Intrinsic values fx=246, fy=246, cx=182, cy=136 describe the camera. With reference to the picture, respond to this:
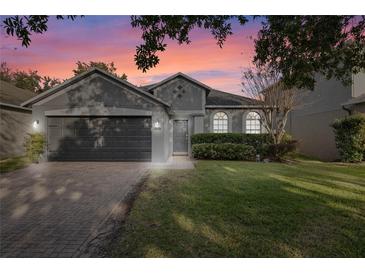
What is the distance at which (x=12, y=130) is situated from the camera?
1584cm

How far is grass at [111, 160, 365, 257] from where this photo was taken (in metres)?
3.79

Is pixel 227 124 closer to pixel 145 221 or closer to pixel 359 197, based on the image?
pixel 359 197

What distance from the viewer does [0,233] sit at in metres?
4.43

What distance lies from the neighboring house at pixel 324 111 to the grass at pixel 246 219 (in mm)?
7597

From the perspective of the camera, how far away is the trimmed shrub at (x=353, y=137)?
40.5ft

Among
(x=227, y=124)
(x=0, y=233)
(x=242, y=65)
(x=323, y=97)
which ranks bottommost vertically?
(x=0, y=233)

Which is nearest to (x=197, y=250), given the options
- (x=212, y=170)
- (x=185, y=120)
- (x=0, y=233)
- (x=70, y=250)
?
(x=70, y=250)

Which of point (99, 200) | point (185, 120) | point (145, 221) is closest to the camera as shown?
point (145, 221)

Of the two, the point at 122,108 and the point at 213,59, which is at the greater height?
the point at 213,59

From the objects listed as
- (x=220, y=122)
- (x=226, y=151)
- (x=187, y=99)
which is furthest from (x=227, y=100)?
(x=226, y=151)

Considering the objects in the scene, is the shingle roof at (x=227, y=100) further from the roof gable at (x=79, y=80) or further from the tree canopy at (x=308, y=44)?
the tree canopy at (x=308, y=44)

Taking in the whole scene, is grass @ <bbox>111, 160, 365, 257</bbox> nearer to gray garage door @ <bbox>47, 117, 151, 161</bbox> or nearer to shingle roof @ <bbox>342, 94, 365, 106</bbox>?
gray garage door @ <bbox>47, 117, 151, 161</bbox>

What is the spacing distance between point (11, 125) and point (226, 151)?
44.7ft
